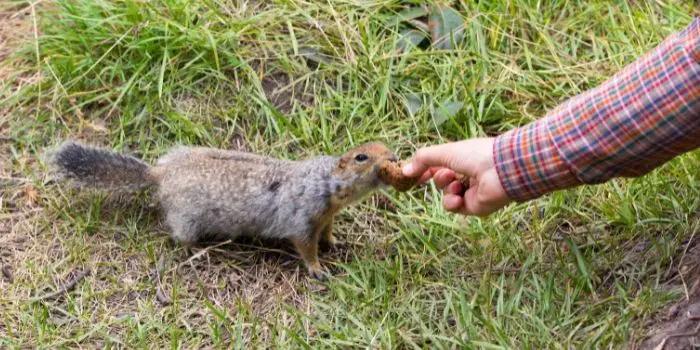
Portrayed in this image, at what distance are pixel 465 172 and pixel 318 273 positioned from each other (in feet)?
3.13

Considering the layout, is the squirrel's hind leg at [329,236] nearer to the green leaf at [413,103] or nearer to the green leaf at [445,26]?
the green leaf at [413,103]

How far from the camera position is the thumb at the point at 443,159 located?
342cm

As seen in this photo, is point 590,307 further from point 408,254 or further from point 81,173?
point 81,173

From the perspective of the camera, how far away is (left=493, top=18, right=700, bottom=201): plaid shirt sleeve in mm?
2980

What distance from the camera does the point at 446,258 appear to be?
4012 millimetres

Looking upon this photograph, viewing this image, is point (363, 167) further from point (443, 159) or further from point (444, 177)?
point (443, 159)

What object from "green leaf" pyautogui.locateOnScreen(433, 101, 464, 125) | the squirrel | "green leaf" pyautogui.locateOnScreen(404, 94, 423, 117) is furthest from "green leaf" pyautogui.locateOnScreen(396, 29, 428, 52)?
the squirrel

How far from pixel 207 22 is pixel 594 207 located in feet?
6.72

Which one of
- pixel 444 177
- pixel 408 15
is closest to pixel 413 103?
pixel 408 15

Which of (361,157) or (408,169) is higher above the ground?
(408,169)

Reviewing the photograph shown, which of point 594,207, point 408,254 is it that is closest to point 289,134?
point 408,254

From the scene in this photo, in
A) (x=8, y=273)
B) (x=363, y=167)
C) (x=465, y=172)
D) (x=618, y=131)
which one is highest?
(x=618, y=131)

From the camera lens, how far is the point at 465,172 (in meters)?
3.44

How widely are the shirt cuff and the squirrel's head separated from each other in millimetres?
739
